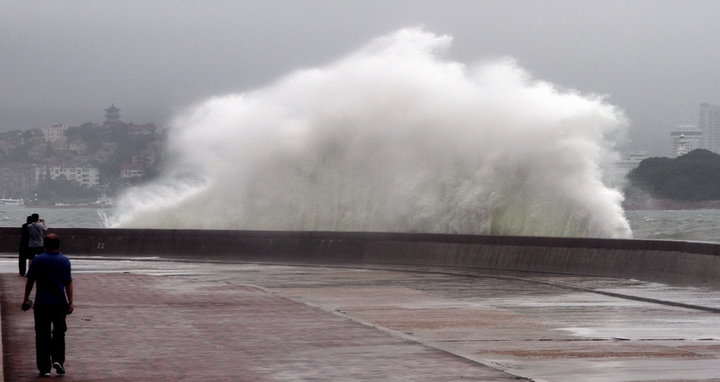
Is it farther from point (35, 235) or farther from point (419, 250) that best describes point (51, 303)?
point (419, 250)

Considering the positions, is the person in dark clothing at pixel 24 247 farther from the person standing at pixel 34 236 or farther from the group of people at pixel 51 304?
the group of people at pixel 51 304

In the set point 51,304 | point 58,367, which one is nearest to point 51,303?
point 51,304

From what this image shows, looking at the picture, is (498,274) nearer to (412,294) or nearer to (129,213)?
(412,294)

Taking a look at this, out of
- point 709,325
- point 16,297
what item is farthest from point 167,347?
point 16,297

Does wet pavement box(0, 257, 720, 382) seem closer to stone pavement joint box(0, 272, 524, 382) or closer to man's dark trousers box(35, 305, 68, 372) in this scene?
stone pavement joint box(0, 272, 524, 382)

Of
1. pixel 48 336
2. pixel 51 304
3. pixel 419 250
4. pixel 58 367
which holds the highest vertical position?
pixel 419 250

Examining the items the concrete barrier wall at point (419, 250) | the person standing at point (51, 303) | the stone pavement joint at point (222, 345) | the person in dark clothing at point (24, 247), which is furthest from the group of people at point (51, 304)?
the person in dark clothing at point (24, 247)

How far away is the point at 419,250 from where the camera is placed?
1112 inches

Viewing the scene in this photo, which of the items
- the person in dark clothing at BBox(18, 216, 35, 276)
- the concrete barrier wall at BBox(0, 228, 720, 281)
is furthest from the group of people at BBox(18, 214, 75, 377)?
the person in dark clothing at BBox(18, 216, 35, 276)

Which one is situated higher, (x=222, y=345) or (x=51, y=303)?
(x=51, y=303)

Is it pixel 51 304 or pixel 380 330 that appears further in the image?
pixel 380 330

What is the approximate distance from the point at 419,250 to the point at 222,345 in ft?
51.0

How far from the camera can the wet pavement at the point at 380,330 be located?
1098 centimetres

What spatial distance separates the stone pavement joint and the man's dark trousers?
177 millimetres
